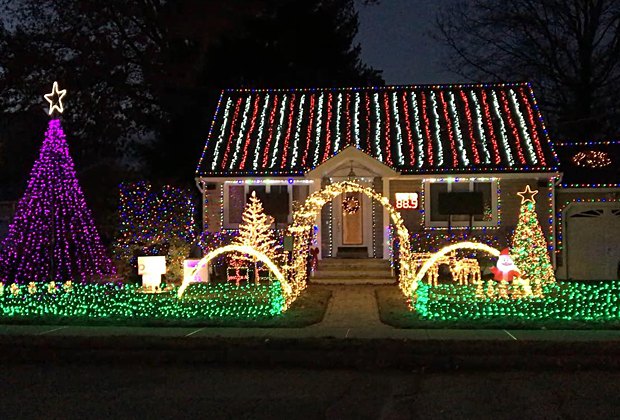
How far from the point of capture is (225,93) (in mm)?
22812

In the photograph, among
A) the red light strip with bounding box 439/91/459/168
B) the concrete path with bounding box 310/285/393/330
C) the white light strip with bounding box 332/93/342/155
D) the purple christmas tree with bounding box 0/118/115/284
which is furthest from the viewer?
the white light strip with bounding box 332/93/342/155

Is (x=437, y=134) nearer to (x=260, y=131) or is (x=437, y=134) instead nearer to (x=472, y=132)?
(x=472, y=132)

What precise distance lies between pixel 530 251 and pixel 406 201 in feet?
15.7

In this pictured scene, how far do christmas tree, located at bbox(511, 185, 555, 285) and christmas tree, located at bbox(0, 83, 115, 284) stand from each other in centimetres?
999

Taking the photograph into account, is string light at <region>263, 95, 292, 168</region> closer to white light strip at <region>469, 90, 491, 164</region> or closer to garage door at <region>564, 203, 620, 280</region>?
white light strip at <region>469, 90, 491, 164</region>

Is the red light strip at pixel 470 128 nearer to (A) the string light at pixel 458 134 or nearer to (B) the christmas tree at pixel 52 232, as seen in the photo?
(A) the string light at pixel 458 134

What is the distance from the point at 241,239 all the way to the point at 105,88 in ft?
53.4

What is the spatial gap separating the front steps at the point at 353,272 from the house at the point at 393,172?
0.65m

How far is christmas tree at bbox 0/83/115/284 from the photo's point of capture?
17.3 metres

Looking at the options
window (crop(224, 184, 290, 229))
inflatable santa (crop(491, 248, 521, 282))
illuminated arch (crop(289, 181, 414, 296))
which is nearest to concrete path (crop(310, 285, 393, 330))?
illuminated arch (crop(289, 181, 414, 296))

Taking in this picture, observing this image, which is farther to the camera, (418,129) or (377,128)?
(377,128)

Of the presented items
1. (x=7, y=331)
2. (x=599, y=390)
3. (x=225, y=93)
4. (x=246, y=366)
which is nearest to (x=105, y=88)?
(x=225, y=93)

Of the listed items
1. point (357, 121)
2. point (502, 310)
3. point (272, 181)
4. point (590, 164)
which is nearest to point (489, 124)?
point (590, 164)

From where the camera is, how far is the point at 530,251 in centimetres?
1492
